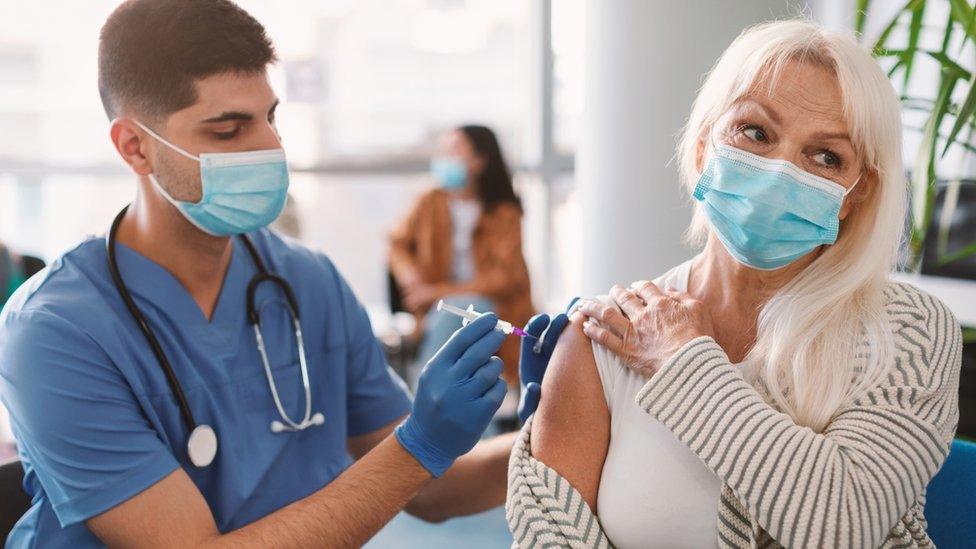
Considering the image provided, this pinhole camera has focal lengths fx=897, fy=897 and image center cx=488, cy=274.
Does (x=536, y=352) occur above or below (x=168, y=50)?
below

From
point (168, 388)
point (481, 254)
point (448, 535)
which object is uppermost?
point (168, 388)

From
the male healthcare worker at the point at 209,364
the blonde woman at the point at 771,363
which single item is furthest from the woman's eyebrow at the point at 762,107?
the male healthcare worker at the point at 209,364

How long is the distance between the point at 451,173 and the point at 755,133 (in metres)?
2.82

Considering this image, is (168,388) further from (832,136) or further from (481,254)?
(481,254)

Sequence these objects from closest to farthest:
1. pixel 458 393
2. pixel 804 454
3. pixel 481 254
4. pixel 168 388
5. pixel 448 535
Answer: pixel 804 454 → pixel 458 393 → pixel 168 388 → pixel 448 535 → pixel 481 254

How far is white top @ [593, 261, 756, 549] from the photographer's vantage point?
1.12 meters

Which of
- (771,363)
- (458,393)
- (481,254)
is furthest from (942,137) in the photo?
(481,254)

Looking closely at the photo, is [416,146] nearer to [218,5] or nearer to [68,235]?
[68,235]

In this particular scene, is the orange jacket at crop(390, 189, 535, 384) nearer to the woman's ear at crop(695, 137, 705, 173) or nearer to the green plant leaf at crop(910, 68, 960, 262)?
the green plant leaf at crop(910, 68, 960, 262)

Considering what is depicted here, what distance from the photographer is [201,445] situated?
1.33 meters

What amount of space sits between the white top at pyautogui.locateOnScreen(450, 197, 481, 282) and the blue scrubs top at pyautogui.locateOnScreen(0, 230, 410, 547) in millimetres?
2343

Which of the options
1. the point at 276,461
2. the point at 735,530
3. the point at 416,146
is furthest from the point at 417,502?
the point at 416,146

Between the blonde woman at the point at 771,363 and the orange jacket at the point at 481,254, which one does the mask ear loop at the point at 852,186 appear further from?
the orange jacket at the point at 481,254

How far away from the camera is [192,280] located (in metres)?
1.43
